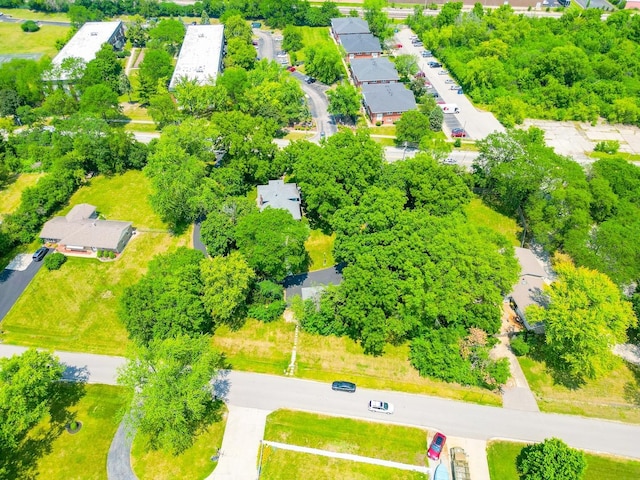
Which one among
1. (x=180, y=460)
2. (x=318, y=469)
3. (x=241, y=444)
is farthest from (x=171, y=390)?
(x=318, y=469)

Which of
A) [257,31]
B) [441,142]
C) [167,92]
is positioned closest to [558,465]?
[441,142]

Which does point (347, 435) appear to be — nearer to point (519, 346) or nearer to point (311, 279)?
point (311, 279)

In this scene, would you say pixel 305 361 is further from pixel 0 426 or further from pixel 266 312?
pixel 0 426

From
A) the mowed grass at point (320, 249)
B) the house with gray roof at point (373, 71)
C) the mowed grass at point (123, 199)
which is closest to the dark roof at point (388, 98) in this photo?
the house with gray roof at point (373, 71)

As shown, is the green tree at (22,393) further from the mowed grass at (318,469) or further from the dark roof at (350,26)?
the dark roof at (350,26)

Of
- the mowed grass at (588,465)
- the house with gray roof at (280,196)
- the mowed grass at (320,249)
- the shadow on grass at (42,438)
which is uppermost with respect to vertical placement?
the house with gray roof at (280,196)

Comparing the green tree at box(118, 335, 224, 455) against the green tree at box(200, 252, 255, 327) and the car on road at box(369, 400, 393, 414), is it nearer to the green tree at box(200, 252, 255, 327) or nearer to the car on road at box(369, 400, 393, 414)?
the green tree at box(200, 252, 255, 327)

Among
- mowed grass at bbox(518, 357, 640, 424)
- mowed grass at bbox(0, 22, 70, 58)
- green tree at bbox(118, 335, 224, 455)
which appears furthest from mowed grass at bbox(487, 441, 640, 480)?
mowed grass at bbox(0, 22, 70, 58)
